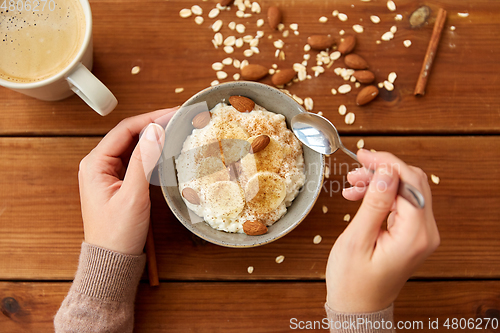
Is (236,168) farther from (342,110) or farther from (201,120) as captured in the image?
(342,110)

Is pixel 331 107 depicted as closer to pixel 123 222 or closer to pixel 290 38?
pixel 290 38

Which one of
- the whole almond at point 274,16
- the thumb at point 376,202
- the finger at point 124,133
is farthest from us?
the whole almond at point 274,16

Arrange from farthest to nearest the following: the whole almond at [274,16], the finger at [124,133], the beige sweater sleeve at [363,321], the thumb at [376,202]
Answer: the whole almond at [274,16]
the finger at [124,133]
the beige sweater sleeve at [363,321]
the thumb at [376,202]

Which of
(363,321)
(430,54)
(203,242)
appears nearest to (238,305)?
(203,242)

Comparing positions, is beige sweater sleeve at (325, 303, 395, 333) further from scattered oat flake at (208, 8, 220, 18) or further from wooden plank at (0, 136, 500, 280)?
scattered oat flake at (208, 8, 220, 18)


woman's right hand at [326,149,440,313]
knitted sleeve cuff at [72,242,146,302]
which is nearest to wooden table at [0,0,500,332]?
knitted sleeve cuff at [72,242,146,302]

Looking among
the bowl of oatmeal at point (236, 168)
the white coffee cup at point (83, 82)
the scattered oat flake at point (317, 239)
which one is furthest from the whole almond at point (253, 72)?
the scattered oat flake at point (317, 239)

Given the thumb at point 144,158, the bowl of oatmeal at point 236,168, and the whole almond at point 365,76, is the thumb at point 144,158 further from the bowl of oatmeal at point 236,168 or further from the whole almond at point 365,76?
the whole almond at point 365,76
